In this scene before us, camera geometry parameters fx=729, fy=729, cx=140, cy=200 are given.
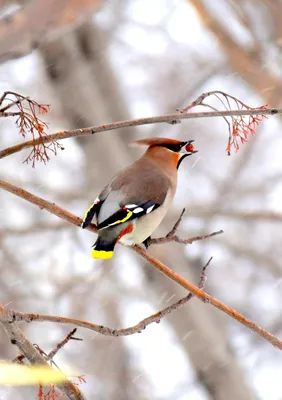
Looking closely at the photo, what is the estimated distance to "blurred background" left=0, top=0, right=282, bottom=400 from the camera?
4.95 m

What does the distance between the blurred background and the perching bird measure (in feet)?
2.05

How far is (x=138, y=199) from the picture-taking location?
2766 millimetres

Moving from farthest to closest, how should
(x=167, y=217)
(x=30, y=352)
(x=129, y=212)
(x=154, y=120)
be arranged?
(x=167, y=217)
(x=129, y=212)
(x=154, y=120)
(x=30, y=352)

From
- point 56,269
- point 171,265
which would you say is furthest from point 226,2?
point 56,269

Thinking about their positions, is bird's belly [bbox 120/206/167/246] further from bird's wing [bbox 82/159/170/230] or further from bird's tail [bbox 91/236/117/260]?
bird's tail [bbox 91/236/117/260]

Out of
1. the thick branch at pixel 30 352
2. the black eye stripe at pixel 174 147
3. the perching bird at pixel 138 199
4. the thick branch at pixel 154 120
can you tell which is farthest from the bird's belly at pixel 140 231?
Result: the thick branch at pixel 30 352

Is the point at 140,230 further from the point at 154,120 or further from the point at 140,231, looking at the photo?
the point at 154,120

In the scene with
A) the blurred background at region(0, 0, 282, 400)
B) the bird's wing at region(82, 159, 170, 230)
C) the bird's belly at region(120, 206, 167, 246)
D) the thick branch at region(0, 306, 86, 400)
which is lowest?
the thick branch at region(0, 306, 86, 400)

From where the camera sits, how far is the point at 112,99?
5.50 m

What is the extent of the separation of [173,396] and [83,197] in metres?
1.95

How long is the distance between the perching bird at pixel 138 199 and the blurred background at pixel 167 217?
24.6 inches

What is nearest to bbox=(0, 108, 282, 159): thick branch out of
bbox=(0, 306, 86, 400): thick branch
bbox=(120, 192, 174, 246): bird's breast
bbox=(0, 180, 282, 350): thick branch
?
bbox=(0, 180, 282, 350): thick branch

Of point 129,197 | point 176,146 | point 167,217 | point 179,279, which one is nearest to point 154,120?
point 179,279

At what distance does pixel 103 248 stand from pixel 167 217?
2998mm
